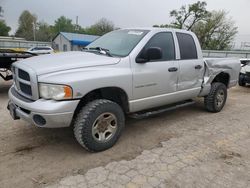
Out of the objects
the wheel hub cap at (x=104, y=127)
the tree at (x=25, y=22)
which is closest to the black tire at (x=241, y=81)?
the wheel hub cap at (x=104, y=127)

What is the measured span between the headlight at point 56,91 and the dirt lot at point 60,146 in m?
0.96

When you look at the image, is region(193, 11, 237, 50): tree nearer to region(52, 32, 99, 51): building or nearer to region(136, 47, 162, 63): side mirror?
region(52, 32, 99, 51): building

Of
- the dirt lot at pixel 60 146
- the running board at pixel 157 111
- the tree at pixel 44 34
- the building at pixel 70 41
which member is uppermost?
the tree at pixel 44 34

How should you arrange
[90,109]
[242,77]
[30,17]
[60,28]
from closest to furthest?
[90,109] < [242,77] < [60,28] < [30,17]

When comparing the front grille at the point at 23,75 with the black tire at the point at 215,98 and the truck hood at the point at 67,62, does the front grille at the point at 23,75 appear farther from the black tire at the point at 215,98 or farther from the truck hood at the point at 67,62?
the black tire at the point at 215,98

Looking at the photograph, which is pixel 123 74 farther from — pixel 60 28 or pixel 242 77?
pixel 60 28

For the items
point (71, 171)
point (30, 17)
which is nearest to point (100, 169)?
point (71, 171)

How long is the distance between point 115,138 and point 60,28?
8591cm

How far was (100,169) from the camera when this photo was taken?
11.0ft

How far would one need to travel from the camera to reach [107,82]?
12.0 feet

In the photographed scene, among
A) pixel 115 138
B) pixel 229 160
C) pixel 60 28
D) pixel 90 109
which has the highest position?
pixel 60 28

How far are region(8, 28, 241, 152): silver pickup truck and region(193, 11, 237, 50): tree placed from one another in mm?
45053

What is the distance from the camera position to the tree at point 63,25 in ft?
278

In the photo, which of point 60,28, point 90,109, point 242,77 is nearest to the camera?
point 90,109
